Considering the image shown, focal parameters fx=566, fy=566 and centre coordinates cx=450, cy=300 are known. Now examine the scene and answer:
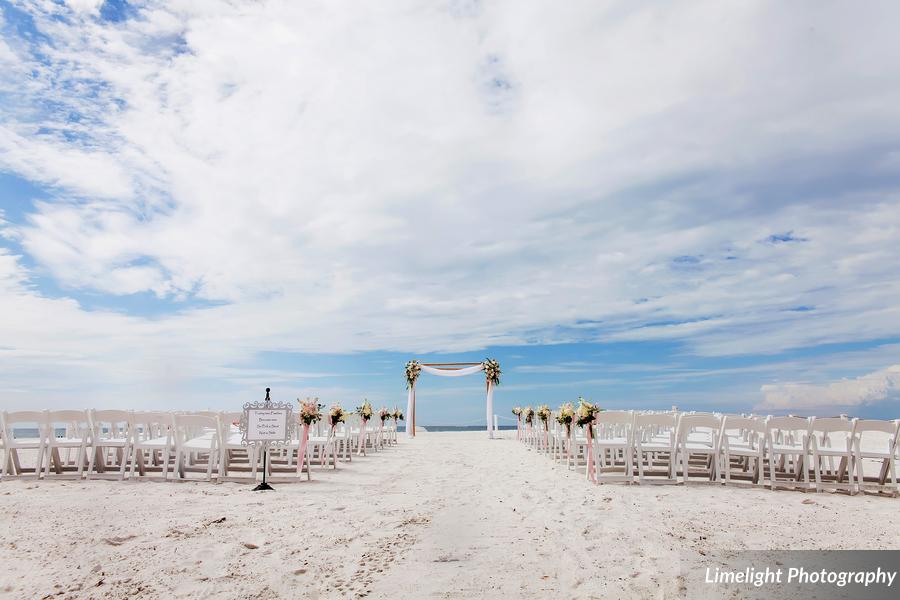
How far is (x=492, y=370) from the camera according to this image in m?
27.1

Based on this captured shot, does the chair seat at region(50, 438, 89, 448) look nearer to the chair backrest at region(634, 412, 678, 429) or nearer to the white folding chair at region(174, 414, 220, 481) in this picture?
the white folding chair at region(174, 414, 220, 481)

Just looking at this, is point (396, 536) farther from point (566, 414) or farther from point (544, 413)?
point (544, 413)

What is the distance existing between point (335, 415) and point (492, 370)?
15.9 meters

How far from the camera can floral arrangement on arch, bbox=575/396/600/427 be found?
9.95 metres

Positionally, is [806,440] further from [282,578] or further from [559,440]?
[282,578]

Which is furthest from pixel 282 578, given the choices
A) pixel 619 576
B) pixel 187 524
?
pixel 619 576

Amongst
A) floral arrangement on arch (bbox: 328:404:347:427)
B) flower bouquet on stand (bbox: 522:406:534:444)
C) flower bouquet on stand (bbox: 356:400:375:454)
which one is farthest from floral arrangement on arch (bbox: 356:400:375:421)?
flower bouquet on stand (bbox: 522:406:534:444)

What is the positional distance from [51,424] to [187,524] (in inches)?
215

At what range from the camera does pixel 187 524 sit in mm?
6348

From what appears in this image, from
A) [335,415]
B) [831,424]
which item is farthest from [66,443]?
[831,424]

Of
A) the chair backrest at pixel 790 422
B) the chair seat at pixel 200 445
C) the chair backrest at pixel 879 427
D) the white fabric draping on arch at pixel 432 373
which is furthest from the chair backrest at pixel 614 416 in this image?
the white fabric draping on arch at pixel 432 373

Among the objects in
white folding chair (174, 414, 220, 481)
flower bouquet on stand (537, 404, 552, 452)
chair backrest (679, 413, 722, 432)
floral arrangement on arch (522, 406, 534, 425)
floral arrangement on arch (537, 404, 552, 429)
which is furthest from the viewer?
floral arrangement on arch (522, 406, 534, 425)

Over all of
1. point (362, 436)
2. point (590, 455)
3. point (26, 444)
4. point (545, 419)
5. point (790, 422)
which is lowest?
point (362, 436)

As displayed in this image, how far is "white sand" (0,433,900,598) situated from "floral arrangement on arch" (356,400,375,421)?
6220 millimetres
